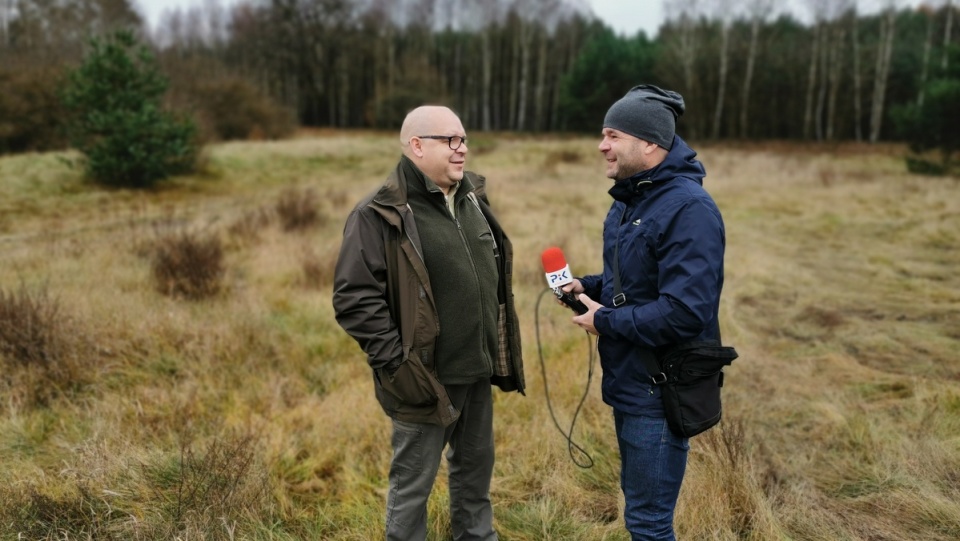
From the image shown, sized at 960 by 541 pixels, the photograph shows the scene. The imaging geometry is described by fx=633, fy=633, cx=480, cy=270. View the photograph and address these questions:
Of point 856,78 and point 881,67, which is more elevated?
point 881,67

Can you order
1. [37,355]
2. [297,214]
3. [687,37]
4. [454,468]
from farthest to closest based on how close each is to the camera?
[687,37]
[297,214]
[37,355]
[454,468]

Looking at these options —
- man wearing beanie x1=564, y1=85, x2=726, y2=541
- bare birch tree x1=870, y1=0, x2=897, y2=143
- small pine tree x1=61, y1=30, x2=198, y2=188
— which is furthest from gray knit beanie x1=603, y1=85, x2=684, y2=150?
bare birch tree x1=870, y1=0, x2=897, y2=143

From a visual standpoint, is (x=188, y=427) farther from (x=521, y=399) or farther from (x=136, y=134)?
(x=136, y=134)

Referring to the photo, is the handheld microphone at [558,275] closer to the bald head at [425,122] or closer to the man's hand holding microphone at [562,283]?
the man's hand holding microphone at [562,283]

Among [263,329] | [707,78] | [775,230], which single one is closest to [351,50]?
[707,78]

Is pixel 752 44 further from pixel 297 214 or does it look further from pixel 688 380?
pixel 688 380

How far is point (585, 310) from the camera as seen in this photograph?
94.7 inches

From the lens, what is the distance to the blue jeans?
2.11 meters

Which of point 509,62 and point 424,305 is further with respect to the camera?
point 509,62

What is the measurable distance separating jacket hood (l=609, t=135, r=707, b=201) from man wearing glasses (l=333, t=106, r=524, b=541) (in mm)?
644

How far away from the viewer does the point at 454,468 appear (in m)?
2.68

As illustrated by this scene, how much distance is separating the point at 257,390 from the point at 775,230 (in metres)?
9.68

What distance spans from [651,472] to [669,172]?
100 cm

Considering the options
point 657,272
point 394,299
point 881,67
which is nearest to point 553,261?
point 657,272
